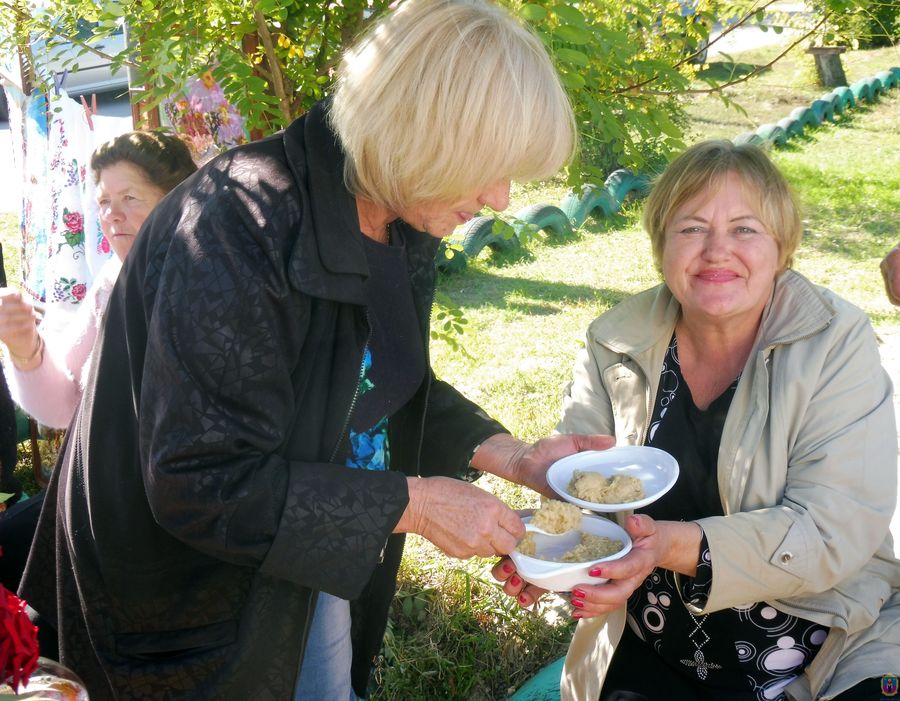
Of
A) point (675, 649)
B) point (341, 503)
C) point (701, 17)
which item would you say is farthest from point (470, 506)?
point (701, 17)

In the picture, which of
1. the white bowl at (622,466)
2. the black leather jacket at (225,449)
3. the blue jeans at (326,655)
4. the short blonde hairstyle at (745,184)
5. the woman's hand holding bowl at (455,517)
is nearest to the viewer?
the black leather jacket at (225,449)

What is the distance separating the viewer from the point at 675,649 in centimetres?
Result: 228

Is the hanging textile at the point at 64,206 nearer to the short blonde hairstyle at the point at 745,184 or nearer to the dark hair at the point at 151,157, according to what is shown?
the dark hair at the point at 151,157

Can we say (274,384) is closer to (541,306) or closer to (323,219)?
(323,219)

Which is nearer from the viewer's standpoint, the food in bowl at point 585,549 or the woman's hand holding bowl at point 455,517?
the woman's hand holding bowl at point 455,517

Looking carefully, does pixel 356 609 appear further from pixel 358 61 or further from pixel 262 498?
pixel 358 61

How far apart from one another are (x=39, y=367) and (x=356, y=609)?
49.9 inches

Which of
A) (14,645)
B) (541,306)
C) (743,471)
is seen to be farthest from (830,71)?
(14,645)

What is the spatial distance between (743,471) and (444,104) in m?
1.15

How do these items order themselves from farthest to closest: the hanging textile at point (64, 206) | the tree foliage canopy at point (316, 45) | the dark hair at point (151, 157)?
the hanging textile at point (64, 206), the dark hair at point (151, 157), the tree foliage canopy at point (316, 45)

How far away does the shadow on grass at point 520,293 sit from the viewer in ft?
21.3

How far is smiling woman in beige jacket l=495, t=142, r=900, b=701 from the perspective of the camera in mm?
2053

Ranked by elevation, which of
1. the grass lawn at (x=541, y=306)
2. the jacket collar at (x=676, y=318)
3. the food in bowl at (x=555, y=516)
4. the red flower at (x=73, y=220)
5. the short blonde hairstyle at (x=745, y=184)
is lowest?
the grass lawn at (x=541, y=306)

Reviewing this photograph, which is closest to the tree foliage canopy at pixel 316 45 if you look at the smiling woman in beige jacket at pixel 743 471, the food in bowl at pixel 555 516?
the smiling woman in beige jacket at pixel 743 471
